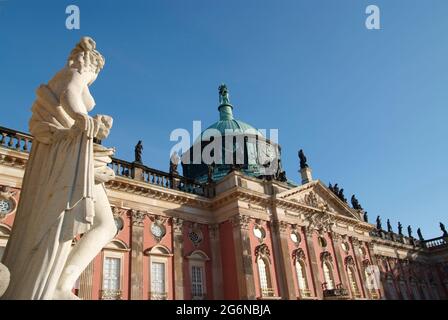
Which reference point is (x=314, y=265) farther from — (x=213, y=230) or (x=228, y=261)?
(x=213, y=230)

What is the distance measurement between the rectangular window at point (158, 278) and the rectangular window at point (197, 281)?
203 centimetres

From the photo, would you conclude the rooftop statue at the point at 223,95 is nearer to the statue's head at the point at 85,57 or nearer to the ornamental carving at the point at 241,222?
the ornamental carving at the point at 241,222

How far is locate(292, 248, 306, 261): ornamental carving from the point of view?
2513cm

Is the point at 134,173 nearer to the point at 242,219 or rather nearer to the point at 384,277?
the point at 242,219

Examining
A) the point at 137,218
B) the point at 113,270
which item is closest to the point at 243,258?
the point at 137,218

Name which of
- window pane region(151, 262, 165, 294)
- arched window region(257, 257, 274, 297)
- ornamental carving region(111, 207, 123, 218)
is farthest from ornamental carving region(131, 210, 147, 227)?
arched window region(257, 257, 274, 297)

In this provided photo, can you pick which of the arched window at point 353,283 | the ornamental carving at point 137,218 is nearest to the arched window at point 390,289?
the arched window at point 353,283

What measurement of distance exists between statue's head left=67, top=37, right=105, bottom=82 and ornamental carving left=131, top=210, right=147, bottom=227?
15275mm

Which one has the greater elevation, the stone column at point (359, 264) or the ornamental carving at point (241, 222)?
the ornamental carving at point (241, 222)

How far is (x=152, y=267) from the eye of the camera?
65.7 feet

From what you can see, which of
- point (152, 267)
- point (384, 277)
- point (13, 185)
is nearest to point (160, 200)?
point (152, 267)

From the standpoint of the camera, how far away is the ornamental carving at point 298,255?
2513cm
